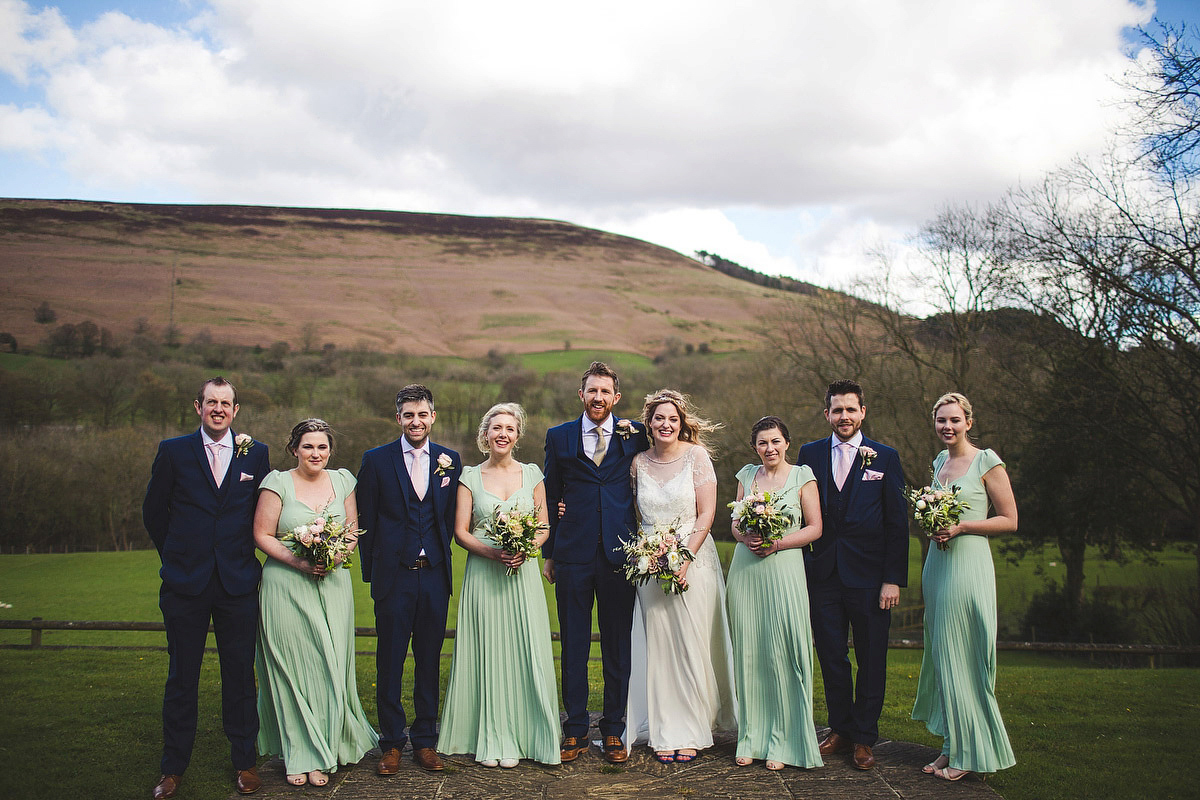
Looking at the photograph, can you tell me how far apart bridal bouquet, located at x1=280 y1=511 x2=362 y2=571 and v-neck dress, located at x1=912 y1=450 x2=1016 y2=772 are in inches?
150

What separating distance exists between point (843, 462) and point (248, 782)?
4385 millimetres

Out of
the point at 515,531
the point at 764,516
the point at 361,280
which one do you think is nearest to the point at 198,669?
the point at 515,531

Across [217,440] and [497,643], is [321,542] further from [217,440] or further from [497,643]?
[497,643]

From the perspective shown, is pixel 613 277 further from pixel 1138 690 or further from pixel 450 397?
pixel 1138 690

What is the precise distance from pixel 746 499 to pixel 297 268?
9268 centimetres

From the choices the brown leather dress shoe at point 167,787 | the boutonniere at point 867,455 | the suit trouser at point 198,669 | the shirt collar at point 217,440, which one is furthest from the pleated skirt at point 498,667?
the boutonniere at point 867,455

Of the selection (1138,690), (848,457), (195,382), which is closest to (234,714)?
(848,457)

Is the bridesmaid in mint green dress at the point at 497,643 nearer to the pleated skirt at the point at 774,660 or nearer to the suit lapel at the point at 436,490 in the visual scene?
the suit lapel at the point at 436,490

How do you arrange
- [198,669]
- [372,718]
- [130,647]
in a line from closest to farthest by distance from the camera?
[198,669] < [372,718] < [130,647]

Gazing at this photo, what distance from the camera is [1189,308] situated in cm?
1669

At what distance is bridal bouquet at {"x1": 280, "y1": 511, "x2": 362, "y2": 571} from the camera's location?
4.83m

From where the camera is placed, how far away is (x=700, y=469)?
548 centimetres

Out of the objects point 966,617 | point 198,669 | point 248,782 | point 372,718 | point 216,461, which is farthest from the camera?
point 372,718

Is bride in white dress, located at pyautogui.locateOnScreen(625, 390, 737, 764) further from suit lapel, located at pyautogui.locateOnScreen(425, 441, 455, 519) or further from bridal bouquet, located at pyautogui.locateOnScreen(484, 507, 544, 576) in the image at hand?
suit lapel, located at pyautogui.locateOnScreen(425, 441, 455, 519)
